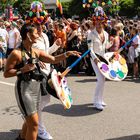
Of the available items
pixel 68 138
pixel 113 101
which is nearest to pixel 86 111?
pixel 113 101

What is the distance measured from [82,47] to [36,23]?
6.60 meters

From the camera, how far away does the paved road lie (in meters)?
5.94

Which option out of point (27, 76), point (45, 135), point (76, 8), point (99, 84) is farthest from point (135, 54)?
point (76, 8)

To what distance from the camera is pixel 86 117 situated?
6930 millimetres

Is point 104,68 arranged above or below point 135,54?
above

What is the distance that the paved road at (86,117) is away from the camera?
5.94 metres

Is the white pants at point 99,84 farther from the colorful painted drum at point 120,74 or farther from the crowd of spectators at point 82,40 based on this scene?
the crowd of spectators at point 82,40

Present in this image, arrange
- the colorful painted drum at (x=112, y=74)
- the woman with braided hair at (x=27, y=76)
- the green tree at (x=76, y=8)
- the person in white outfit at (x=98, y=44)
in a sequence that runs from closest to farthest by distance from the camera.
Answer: the woman with braided hair at (x=27, y=76) < the colorful painted drum at (x=112, y=74) < the person in white outfit at (x=98, y=44) < the green tree at (x=76, y=8)

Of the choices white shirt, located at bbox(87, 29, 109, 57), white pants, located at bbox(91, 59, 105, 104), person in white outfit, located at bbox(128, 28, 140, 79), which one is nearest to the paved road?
white pants, located at bbox(91, 59, 105, 104)

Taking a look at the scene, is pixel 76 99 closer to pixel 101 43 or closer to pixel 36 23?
pixel 101 43

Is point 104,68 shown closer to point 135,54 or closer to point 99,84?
point 99,84

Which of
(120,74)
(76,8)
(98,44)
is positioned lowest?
(120,74)

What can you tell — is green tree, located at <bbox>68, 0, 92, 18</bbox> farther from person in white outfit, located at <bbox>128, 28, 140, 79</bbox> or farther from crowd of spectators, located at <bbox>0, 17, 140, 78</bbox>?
person in white outfit, located at <bbox>128, 28, 140, 79</bbox>

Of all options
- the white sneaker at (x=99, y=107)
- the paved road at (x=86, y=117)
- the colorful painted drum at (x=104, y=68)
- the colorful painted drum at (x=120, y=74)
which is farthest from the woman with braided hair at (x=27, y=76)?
the white sneaker at (x=99, y=107)
